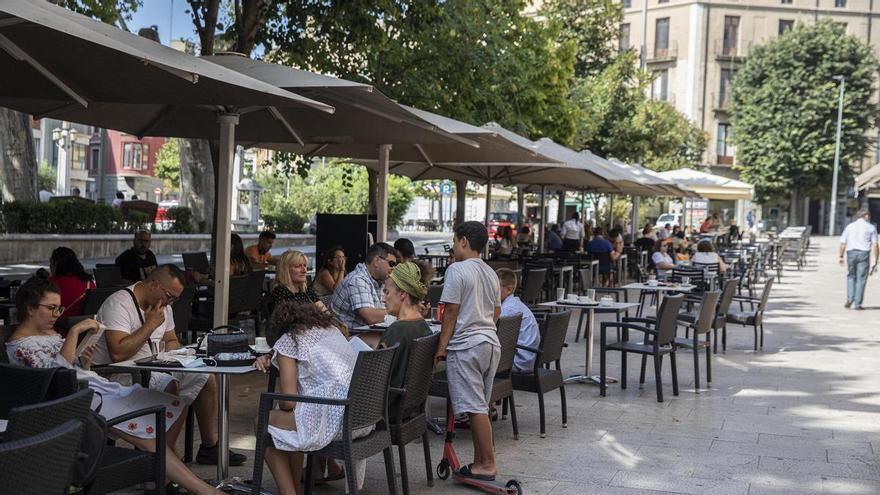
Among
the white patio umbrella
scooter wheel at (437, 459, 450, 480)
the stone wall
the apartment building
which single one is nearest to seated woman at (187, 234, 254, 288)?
A: the white patio umbrella

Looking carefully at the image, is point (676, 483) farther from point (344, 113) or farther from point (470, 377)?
point (344, 113)

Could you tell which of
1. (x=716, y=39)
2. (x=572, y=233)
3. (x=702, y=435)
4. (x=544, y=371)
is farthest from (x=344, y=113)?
(x=716, y=39)

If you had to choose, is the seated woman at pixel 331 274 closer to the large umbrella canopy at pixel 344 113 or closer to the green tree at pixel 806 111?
the large umbrella canopy at pixel 344 113

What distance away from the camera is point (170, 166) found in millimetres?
65938

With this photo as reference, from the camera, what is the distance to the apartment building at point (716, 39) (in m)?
64.9

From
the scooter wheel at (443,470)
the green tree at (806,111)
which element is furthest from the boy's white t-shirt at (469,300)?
the green tree at (806,111)

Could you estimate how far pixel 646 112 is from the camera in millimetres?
36812

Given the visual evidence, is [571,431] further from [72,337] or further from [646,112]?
[646,112]

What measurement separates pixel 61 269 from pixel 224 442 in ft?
10.8

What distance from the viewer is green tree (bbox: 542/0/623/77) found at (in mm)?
33031

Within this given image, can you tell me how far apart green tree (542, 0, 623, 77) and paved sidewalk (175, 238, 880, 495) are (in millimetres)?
22678

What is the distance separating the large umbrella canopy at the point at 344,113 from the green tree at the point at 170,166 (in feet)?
187

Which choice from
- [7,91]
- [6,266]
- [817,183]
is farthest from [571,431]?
[817,183]

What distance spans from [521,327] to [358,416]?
2867 millimetres
